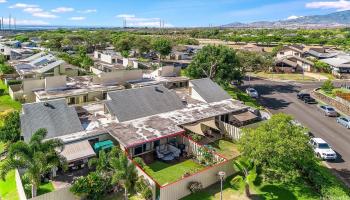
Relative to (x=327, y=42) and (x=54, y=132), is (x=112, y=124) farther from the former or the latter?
(x=327, y=42)

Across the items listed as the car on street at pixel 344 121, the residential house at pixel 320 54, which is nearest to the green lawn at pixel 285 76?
the residential house at pixel 320 54

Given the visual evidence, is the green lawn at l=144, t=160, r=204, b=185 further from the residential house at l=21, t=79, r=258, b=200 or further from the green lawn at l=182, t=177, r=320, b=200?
the green lawn at l=182, t=177, r=320, b=200

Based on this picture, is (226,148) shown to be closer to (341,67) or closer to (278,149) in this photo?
(278,149)

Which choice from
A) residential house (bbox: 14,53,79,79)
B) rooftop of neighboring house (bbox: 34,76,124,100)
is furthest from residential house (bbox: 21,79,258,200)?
residential house (bbox: 14,53,79,79)

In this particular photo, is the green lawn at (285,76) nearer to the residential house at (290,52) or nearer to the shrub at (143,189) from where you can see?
the residential house at (290,52)

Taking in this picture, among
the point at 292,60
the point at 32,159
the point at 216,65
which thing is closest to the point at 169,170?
the point at 32,159
